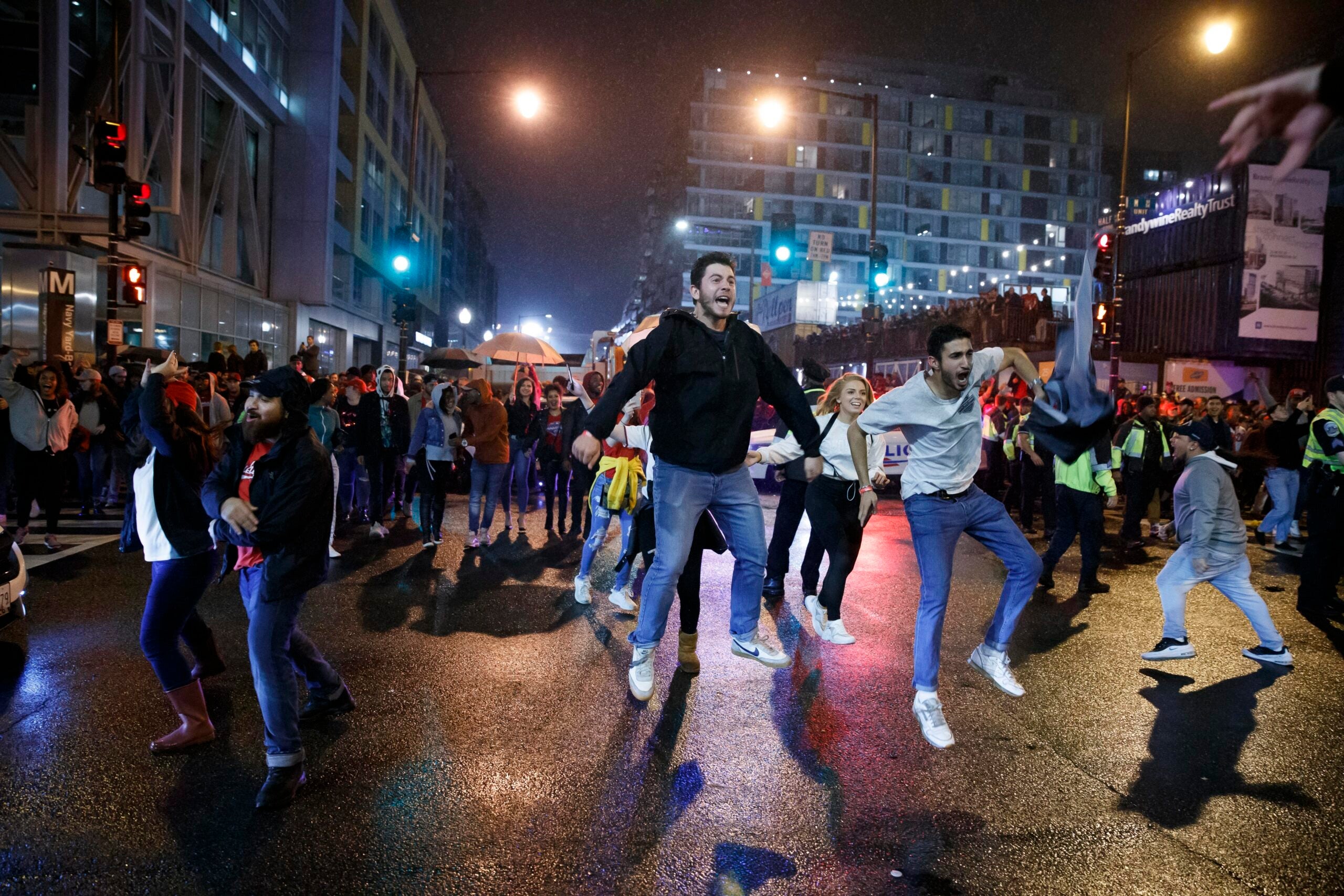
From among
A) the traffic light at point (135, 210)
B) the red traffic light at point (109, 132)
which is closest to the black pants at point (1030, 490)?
the traffic light at point (135, 210)

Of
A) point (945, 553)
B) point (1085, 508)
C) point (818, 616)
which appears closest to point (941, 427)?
point (945, 553)

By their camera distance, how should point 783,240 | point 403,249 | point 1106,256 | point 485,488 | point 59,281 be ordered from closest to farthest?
point 485,488, point 1106,256, point 59,281, point 783,240, point 403,249

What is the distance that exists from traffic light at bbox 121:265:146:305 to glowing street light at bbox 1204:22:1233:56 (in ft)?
57.2

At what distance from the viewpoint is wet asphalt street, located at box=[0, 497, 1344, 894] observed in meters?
3.15

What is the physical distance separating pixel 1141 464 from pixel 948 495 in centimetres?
865

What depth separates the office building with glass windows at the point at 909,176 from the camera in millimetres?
101562

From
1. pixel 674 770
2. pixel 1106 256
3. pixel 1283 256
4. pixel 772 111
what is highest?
pixel 772 111

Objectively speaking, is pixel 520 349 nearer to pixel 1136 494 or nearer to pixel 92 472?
pixel 92 472

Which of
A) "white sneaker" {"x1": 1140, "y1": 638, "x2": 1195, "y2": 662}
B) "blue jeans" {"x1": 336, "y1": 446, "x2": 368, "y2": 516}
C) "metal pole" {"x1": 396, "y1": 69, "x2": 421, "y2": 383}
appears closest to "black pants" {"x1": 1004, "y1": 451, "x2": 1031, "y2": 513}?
"white sneaker" {"x1": 1140, "y1": 638, "x2": 1195, "y2": 662}

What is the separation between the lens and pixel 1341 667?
607 cm

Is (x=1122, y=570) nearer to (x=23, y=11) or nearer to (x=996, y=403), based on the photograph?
(x=996, y=403)

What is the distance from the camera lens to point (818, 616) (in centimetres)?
641

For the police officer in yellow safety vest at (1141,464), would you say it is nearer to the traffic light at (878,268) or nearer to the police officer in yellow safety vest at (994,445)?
the police officer in yellow safety vest at (994,445)

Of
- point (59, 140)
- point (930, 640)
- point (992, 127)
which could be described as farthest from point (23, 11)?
point (992, 127)
